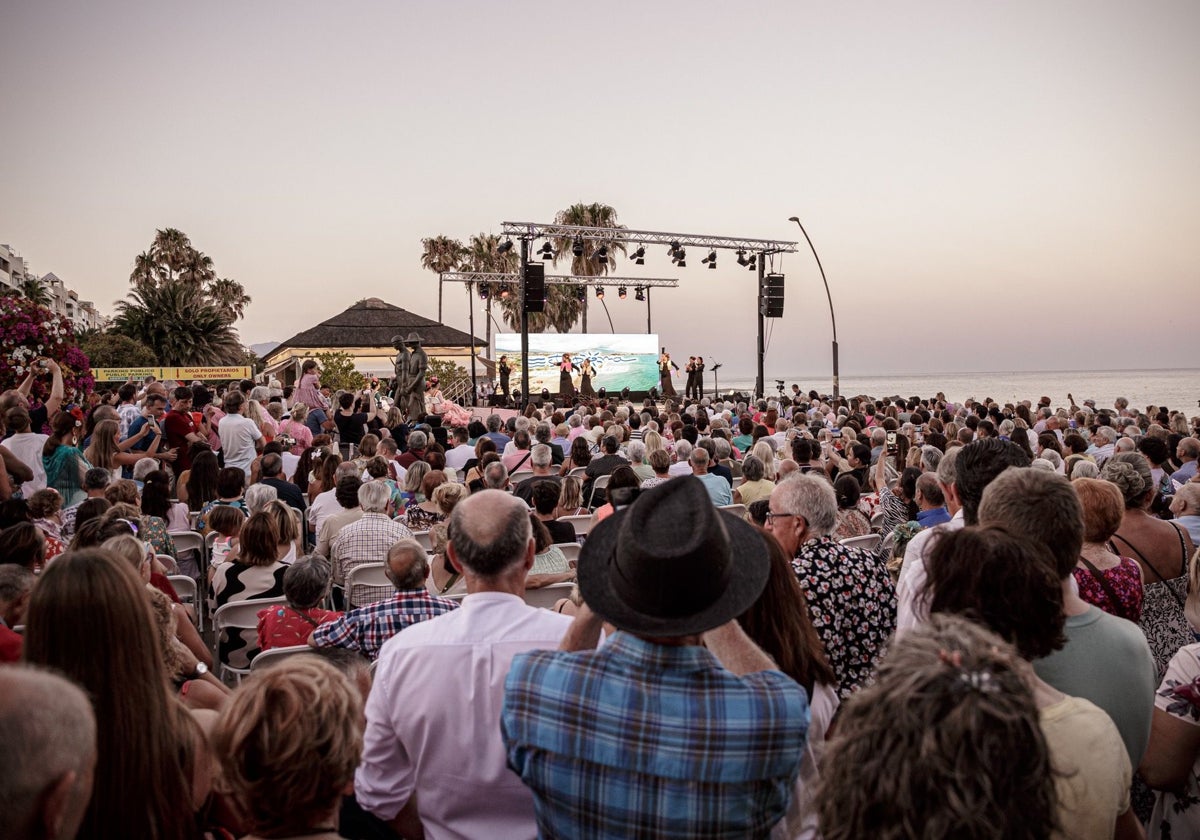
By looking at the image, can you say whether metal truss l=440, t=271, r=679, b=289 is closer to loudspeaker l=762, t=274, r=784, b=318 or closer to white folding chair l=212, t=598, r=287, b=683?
loudspeaker l=762, t=274, r=784, b=318

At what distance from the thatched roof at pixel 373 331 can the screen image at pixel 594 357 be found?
7.32 metres

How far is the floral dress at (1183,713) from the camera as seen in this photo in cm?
224

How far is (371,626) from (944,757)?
7.30 ft

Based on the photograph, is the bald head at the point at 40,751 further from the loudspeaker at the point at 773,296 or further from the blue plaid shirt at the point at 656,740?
the loudspeaker at the point at 773,296

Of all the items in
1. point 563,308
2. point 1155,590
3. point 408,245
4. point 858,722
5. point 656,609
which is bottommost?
point 1155,590

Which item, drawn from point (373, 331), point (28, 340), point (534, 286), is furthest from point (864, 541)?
point (373, 331)

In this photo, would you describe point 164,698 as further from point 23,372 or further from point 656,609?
point 23,372

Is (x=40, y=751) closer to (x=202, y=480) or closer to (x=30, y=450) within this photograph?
(x=202, y=480)

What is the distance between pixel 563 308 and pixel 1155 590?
135ft

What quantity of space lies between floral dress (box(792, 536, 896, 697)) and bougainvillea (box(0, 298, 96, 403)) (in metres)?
8.61

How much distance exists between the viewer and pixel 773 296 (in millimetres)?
22125

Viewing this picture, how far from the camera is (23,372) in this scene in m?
8.41

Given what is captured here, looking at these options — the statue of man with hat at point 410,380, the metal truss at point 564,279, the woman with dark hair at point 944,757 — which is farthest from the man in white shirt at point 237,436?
the metal truss at point 564,279

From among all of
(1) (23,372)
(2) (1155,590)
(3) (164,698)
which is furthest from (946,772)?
(1) (23,372)
